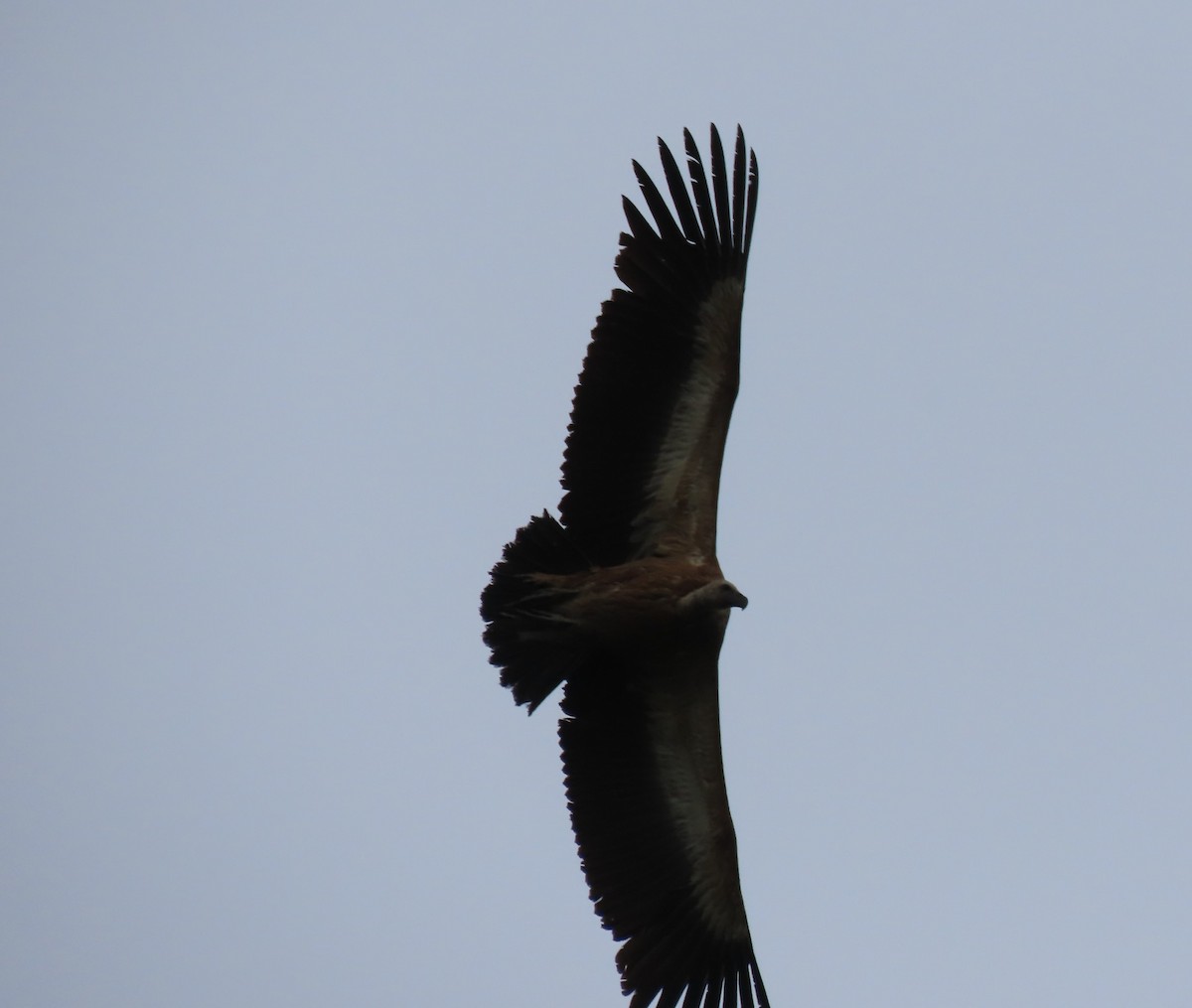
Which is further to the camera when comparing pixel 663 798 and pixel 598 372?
pixel 663 798

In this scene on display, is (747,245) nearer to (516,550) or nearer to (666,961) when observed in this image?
(516,550)

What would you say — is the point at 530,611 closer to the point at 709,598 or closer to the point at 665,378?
the point at 709,598

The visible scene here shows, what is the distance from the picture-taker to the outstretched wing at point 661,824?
10.0m

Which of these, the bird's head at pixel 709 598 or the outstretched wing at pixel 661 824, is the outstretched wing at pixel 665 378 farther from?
the outstretched wing at pixel 661 824

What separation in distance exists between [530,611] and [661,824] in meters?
1.60

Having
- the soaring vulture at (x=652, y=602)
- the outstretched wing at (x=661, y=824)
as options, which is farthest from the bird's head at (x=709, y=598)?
the outstretched wing at (x=661, y=824)

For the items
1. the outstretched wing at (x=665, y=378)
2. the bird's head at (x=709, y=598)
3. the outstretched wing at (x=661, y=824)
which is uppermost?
the outstretched wing at (x=665, y=378)

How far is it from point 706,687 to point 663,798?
0.74 m

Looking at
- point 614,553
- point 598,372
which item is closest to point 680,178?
point 598,372

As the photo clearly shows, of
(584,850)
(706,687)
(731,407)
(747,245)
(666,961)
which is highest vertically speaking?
(747,245)

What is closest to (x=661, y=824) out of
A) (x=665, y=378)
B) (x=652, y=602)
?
(x=652, y=602)

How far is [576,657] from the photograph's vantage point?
9.86 metres

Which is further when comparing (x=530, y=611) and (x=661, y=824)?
(x=661, y=824)

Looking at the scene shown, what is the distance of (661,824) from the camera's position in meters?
10.1
